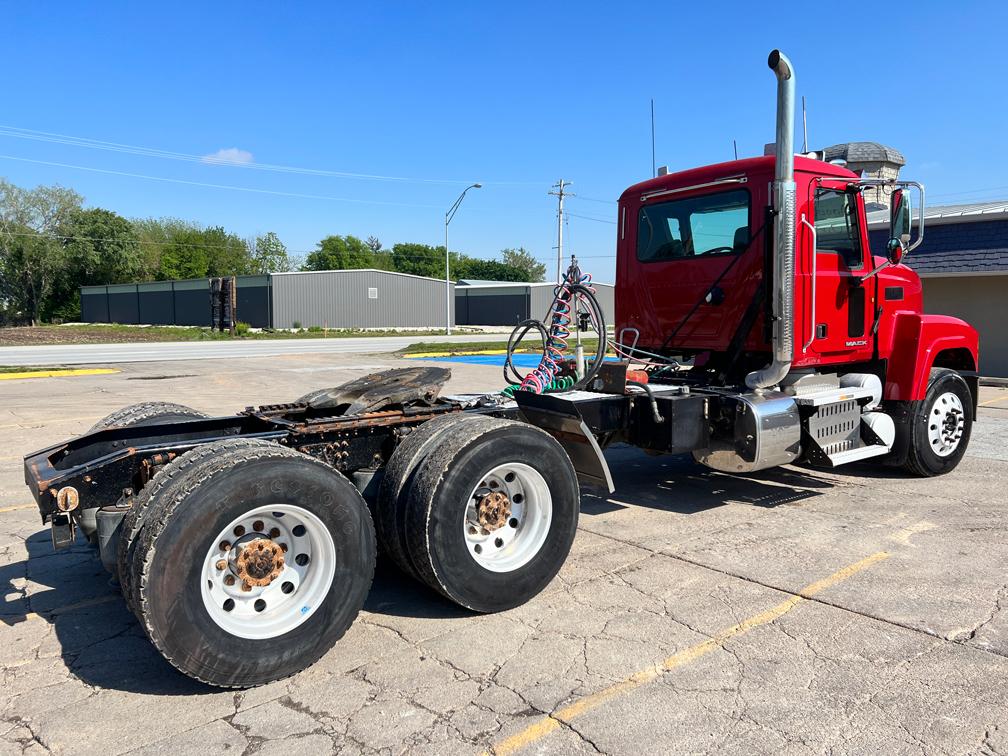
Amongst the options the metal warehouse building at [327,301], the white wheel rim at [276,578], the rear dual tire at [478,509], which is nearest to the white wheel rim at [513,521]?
the rear dual tire at [478,509]

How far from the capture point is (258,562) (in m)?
3.50

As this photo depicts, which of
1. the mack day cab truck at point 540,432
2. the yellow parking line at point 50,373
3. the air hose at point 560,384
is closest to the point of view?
the mack day cab truck at point 540,432

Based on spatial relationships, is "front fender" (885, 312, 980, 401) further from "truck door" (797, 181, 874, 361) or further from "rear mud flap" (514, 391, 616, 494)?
"rear mud flap" (514, 391, 616, 494)

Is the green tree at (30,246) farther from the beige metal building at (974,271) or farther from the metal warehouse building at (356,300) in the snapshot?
the beige metal building at (974,271)

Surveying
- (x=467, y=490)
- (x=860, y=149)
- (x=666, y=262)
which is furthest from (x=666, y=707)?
(x=860, y=149)

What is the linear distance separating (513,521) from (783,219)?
3.17m

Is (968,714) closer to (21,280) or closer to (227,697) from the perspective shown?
(227,697)

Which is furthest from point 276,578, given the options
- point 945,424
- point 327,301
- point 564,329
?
point 327,301

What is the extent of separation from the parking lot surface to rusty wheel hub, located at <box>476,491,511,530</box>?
0.50m

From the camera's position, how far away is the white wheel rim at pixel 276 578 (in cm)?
340

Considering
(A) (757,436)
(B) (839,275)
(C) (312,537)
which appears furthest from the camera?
(B) (839,275)

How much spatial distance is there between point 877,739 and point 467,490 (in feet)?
6.94

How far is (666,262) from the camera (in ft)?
22.1

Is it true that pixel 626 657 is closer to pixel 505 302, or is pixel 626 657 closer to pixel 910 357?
pixel 910 357
